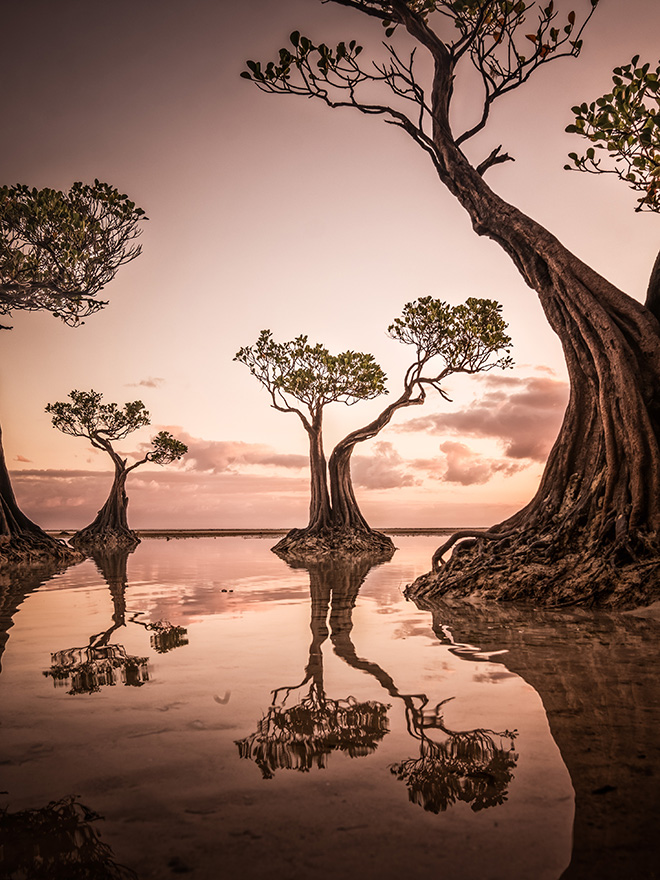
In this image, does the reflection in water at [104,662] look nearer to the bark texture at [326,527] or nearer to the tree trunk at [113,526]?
the bark texture at [326,527]

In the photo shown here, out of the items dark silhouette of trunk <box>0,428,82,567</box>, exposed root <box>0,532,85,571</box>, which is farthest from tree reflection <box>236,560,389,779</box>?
dark silhouette of trunk <box>0,428,82,567</box>

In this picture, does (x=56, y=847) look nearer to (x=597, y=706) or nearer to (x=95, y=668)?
(x=95, y=668)

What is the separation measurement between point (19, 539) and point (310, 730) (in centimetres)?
1518

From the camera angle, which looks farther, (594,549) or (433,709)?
(594,549)

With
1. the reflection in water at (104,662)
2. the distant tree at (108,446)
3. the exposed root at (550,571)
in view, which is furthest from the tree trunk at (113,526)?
the reflection in water at (104,662)

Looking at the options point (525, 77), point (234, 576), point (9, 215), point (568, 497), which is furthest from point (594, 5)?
point (9, 215)

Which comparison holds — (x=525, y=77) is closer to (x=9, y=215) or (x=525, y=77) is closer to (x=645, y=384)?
(x=645, y=384)

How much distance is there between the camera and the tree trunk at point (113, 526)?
2970 cm

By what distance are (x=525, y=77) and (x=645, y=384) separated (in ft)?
16.7

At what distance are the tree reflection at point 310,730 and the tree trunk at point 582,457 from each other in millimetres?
4060

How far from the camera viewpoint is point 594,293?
7488mm

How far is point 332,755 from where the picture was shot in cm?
210

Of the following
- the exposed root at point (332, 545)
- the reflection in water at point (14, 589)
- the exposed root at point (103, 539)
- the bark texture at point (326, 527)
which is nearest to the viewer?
the reflection in water at point (14, 589)

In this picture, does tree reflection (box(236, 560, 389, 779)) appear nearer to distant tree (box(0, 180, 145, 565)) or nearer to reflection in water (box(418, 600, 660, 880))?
reflection in water (box(418, 600, 660, 880))
